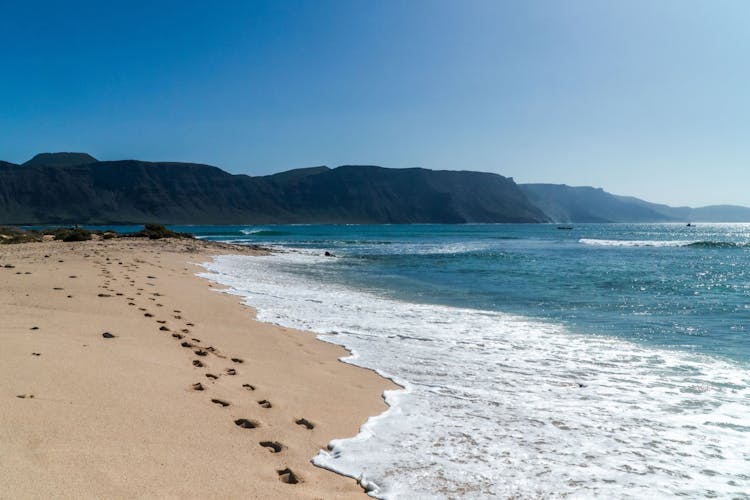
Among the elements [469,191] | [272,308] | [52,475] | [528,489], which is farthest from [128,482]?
[469,191]

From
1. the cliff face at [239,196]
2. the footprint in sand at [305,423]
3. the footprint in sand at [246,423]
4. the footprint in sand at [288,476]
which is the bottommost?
the footprint in sand at [305,423]

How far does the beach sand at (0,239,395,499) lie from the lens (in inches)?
104

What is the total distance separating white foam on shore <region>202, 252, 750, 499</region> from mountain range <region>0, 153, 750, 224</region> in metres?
157

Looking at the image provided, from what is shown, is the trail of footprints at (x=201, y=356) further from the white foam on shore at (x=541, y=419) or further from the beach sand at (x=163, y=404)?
the white foam on shore at (x=541, y=419)

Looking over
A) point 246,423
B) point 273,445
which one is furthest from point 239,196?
point 273,445

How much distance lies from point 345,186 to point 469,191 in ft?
161

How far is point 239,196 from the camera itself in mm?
173000

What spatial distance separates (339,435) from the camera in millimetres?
3834

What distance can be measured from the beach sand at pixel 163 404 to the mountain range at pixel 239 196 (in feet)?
509

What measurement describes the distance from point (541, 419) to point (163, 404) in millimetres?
3200

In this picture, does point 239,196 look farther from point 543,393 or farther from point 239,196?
point 543,393

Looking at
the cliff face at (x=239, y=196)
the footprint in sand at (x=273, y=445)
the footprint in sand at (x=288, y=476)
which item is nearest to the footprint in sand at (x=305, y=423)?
the footprint in sand at (x=273, y=445)

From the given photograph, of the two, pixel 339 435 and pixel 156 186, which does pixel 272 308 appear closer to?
pixel 339 435

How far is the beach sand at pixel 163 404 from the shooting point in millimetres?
2650
